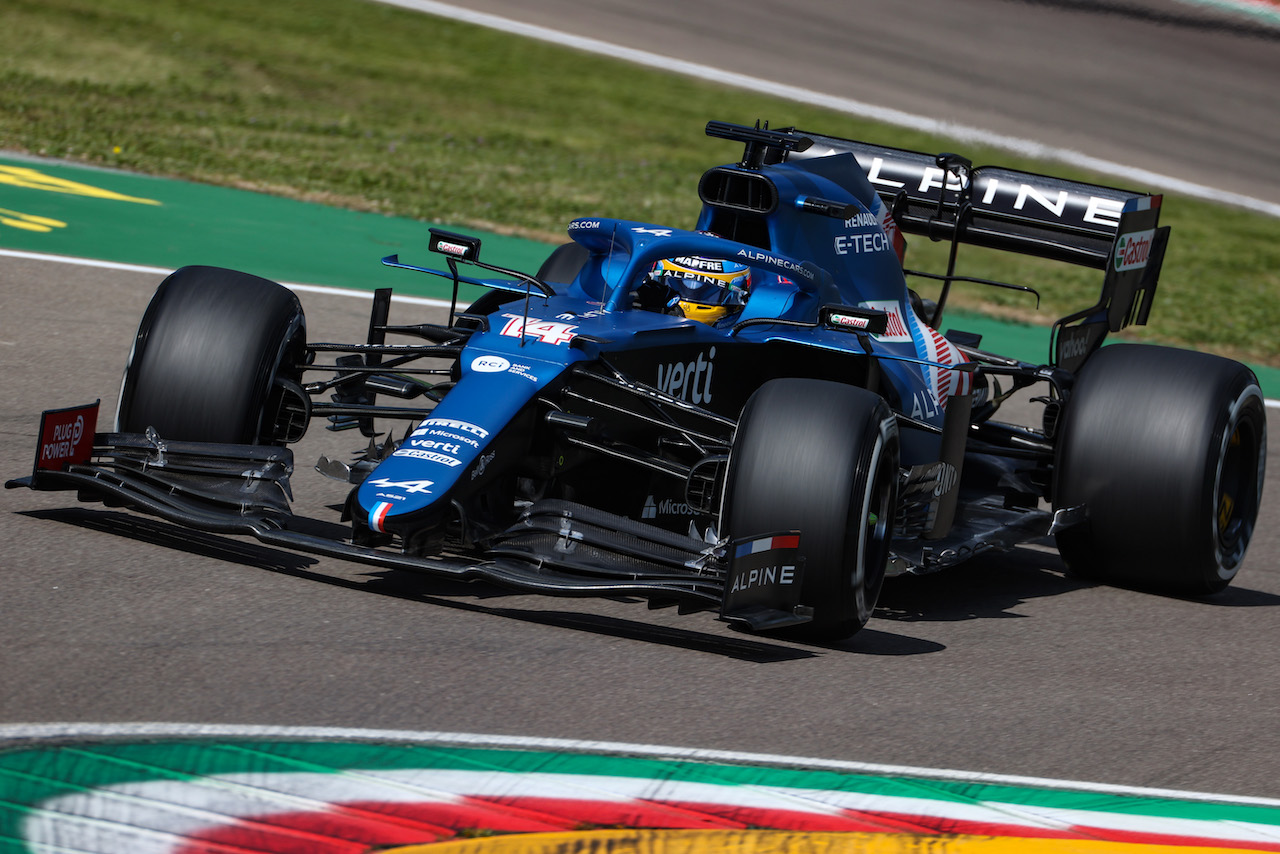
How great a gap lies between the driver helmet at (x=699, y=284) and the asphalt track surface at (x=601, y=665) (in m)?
1.40

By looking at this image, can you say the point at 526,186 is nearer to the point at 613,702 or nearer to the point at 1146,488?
the point at 1146,488

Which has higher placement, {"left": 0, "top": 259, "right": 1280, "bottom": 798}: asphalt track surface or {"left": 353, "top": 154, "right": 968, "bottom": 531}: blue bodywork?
{"left": 353, "top": 154, "right": 968, "bottom": 531}: blue bodywork

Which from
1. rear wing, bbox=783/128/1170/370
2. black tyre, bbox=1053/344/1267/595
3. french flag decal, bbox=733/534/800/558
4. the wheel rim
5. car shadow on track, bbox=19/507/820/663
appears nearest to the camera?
french flag decal, bbox=733/534/800/558

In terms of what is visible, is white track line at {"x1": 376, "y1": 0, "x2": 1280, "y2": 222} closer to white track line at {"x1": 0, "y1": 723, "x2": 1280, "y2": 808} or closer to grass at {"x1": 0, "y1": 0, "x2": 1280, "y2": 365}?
grass at {"x1": 0, "y1": 0, "x2": 1280, "y2": 365}

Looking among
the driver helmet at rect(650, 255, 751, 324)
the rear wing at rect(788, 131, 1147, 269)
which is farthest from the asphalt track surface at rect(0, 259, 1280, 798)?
the rear wing at rect(788, 131, 1147, 269)

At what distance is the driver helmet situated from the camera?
22.7 feet

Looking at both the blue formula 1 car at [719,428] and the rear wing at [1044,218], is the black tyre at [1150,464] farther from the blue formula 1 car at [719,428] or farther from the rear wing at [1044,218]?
the rear wing at [1044,218]

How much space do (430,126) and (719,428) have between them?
13142mm

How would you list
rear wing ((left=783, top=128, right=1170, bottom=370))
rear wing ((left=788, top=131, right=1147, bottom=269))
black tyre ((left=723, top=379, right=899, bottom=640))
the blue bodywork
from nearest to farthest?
black tyre ((left=723, top=379, right=899, bottom=640)), the blue bodywork, rear wing ((left=783, top=128, right=1170, bottom=370)), rear wing ((left=788, top=131, right=1147, bottom=269))

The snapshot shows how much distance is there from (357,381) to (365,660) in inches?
77.4

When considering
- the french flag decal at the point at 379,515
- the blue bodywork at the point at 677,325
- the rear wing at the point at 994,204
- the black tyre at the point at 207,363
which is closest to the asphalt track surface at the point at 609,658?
the french flag decal at the point at 379,515

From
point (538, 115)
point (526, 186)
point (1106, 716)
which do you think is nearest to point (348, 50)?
point (538, 115)

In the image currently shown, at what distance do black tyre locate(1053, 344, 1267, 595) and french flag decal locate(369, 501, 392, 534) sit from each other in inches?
125

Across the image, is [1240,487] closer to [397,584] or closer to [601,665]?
[601,665]
